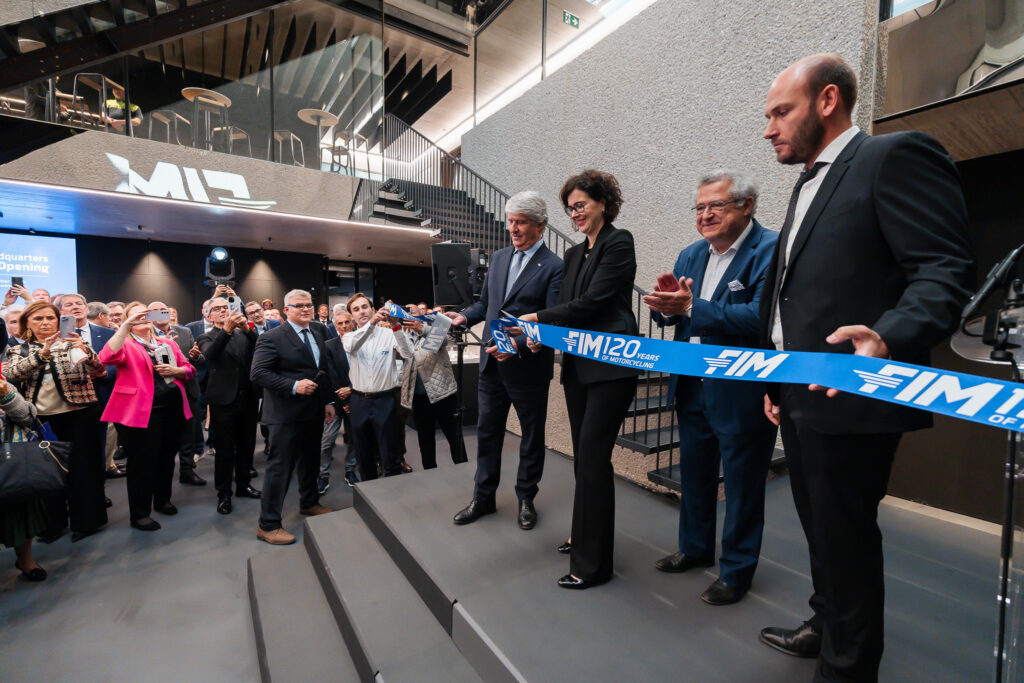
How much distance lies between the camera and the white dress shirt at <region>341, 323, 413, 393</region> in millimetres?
3477

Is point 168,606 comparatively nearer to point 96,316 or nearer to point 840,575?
point 840,575

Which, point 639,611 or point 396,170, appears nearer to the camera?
point 639,611

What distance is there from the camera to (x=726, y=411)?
164 centimetres

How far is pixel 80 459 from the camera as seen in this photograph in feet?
10.1

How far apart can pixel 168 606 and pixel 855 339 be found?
323 centimetres

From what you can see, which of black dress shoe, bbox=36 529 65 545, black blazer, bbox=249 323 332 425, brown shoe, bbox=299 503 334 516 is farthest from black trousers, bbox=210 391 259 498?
black dress shoe, bbox=36 529 65 545

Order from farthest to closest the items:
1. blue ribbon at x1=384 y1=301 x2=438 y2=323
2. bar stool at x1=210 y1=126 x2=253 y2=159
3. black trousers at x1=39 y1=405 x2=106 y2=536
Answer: bar stool at x1=210 y1=126 x2=253 y2=159, black trousers at x1=39 y1=405 x2=106 y2=536, blue ribbon at x1=384 y1=301 x2=438 y2=323

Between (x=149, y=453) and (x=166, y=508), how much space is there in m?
0.53

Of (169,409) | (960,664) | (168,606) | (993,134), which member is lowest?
(168,606)

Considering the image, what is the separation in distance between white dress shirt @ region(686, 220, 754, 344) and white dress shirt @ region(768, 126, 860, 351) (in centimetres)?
55

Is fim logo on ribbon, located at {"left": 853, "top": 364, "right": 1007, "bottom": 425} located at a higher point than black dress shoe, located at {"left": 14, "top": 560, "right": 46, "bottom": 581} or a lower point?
higher

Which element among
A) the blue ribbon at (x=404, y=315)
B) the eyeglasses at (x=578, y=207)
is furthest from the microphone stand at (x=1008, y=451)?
the blue ribbon at (x=404, y=315)

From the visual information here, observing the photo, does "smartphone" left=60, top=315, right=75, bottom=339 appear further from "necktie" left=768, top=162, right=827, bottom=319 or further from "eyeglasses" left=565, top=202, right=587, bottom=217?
"necktie" left=768, top=162, right=827, bottom=319

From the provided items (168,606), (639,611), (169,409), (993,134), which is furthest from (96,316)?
(993,134)
